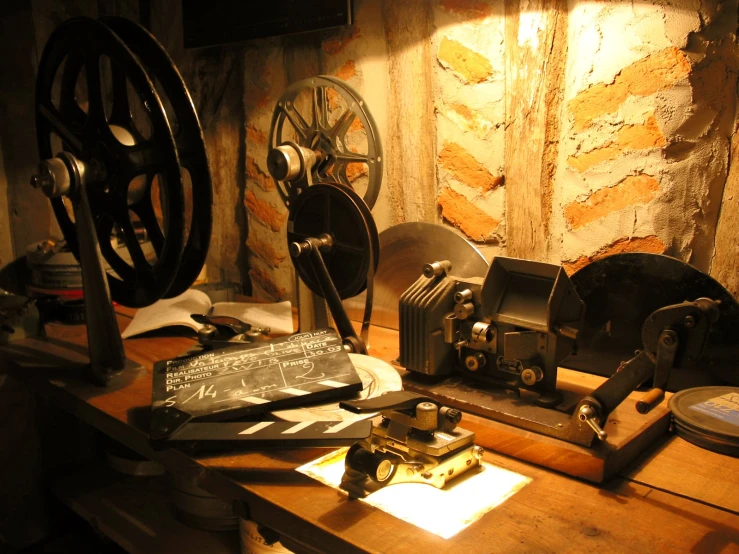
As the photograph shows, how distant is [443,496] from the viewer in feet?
3.03

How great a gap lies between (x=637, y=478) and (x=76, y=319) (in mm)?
1501

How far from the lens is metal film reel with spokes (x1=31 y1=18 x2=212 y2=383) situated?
1238 mm

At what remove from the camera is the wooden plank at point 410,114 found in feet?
5.45

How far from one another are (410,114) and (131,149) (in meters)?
0.75

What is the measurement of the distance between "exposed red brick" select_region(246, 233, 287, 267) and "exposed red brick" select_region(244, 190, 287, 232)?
0.23ft

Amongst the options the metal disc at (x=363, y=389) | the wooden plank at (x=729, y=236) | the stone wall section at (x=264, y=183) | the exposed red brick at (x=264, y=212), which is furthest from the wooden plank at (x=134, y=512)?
the wooden plank at (x=729, y=236)

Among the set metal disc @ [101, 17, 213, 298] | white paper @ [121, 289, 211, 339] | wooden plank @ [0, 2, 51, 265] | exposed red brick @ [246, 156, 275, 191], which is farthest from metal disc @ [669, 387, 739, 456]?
wooden plank @ [0, 2, 51, 265]

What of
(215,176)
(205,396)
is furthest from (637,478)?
(215,176)

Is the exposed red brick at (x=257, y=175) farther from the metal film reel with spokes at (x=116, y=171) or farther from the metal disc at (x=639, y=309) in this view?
the metal disc at (x=639, y=309)

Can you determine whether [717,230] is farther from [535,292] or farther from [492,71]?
[492,71]

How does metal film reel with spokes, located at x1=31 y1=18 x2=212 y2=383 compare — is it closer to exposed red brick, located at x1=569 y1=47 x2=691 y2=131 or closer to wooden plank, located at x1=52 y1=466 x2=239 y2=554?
wooden plank, located at x1=52 y1=466 x2=239 y2=554

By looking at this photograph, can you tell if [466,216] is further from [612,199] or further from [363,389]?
[363,389]

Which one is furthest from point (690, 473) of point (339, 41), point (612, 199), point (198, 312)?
point (339, 41)

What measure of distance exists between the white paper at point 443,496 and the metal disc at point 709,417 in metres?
0.31
